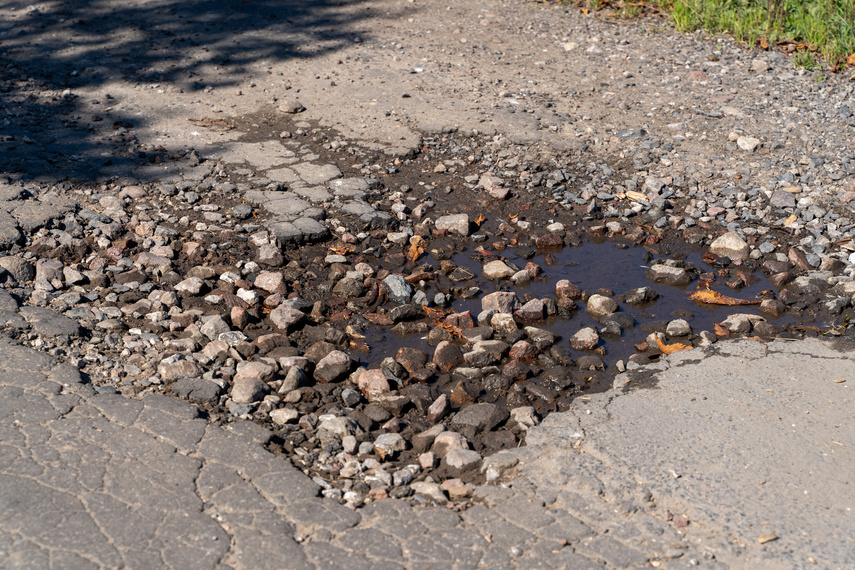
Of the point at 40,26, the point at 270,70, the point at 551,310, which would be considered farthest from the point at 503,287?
the point at 40,26

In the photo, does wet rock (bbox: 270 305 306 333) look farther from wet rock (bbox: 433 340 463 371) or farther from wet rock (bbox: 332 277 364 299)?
wet rock (bbox: 433 340 463 371)

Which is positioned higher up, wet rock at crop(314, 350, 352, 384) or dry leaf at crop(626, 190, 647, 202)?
dry leaf at crop(626, 190, 647, 202)

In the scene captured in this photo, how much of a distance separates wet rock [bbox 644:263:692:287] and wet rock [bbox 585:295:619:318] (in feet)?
1.41

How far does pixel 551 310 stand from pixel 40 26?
6336 mm

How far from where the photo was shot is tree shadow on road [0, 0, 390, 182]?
16.2 feet

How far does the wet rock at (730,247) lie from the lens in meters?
4.14

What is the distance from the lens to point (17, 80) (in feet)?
19.9

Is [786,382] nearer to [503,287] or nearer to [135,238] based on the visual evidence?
[503,287]

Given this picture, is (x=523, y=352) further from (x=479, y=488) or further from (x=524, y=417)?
(x=479, y=488)

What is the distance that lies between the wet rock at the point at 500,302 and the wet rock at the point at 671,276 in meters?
0.86

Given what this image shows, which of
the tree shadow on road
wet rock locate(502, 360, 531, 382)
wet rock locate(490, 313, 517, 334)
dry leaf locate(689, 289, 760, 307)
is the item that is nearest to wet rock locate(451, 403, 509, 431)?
wet rock locate(502, 360, 531, 382)

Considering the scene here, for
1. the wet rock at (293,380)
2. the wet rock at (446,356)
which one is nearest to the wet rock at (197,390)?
the wet rock at (293,380)

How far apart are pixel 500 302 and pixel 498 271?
0.39m

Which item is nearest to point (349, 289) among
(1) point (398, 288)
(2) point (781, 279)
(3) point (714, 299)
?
(1) point (398, 288)
